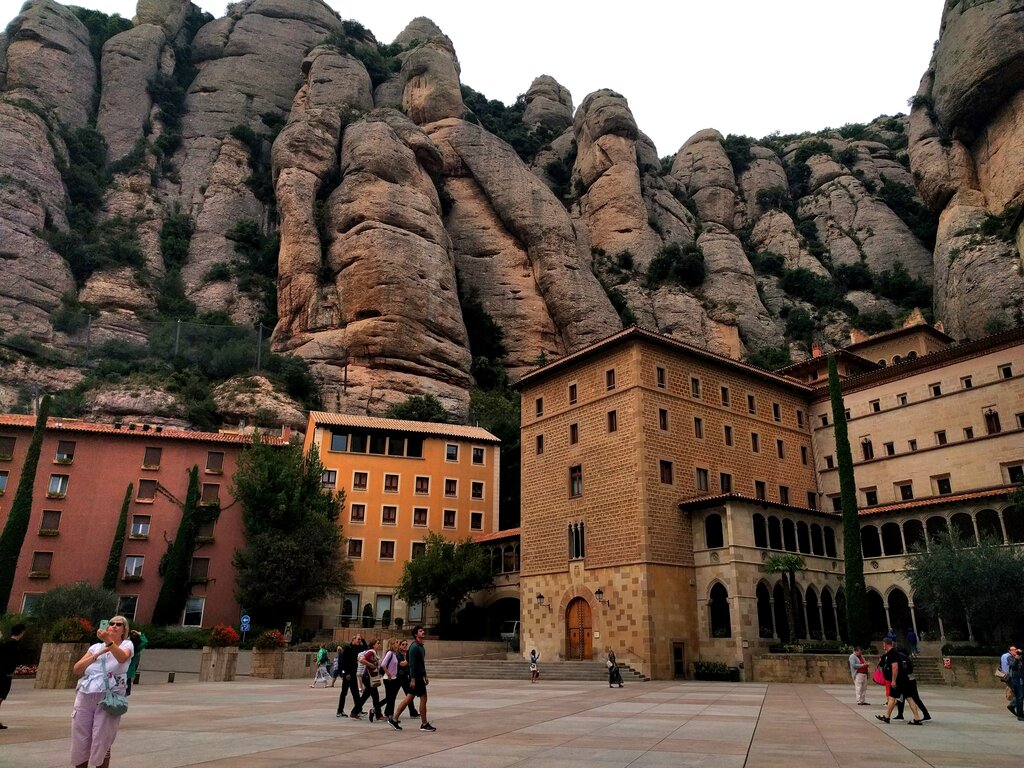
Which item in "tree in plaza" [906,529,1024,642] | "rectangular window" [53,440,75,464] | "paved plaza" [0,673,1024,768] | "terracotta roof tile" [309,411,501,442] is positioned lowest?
"paved plaza" [0,673,1024,768]

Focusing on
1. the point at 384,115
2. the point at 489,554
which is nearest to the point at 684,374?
the point at 489,554

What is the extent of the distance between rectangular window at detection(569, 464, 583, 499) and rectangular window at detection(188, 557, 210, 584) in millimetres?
23370

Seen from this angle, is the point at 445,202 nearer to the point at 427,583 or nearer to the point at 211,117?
the point at 211,117

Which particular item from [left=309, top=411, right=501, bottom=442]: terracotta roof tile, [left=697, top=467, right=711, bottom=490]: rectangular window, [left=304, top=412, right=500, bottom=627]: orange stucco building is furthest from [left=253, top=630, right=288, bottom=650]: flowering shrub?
[left=697, top=467, right=711, bottom=490]: rectangular window

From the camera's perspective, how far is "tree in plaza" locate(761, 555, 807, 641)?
106ft

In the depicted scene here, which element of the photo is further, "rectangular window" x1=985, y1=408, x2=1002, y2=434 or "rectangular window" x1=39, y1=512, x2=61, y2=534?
"rectangular window" x1=39, y1=512, x2=61, y2=534

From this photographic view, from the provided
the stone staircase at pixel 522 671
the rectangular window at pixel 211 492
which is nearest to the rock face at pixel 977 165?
the stone staircase at pixel 522 671

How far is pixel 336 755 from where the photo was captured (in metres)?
9.37

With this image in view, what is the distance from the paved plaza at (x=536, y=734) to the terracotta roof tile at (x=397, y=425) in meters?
28.4

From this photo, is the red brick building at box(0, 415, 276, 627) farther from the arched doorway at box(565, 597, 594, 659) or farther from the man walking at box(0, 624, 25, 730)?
the man walking at box(0, 624, 25, 730)

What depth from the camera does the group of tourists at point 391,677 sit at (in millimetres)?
12672

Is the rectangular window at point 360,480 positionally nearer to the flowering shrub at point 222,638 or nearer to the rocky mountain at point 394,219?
the rocky mountain at point 394,219

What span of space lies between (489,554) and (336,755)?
37.6m

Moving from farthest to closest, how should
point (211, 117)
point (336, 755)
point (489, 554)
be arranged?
point (211, 117) < point (489, 554) < point (336, 755)
